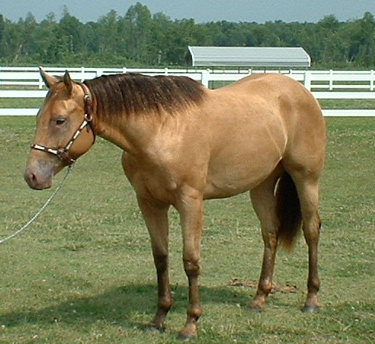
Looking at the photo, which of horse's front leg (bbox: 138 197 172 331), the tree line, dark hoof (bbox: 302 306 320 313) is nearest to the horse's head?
horse's front leg (bbox: 138 197 172 331)

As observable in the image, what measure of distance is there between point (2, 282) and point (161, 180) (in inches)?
89.6

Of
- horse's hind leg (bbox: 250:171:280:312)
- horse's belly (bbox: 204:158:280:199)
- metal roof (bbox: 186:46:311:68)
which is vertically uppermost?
horse's belly (bbox: 204:158:280:199)

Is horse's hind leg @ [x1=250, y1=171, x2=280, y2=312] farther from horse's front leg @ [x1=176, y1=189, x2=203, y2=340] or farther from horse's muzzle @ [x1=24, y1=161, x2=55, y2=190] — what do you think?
horse's muzzle @ [x1=24, y1=161, x2=55, y2=190]

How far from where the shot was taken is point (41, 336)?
524 centimetres

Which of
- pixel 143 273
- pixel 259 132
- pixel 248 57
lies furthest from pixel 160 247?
pixel 248 57

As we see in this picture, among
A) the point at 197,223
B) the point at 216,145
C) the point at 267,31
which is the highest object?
the point at 216,145

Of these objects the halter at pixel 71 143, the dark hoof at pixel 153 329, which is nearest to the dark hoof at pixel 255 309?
the dark hoof at pixel 153 329

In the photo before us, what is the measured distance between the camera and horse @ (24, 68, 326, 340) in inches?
188

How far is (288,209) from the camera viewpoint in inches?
247

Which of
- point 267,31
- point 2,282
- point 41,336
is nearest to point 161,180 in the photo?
point 41,336

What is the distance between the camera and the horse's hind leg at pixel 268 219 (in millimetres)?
6129

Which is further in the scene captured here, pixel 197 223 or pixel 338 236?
pixel 338 236

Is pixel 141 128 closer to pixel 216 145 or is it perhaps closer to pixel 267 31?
pixel 216 145

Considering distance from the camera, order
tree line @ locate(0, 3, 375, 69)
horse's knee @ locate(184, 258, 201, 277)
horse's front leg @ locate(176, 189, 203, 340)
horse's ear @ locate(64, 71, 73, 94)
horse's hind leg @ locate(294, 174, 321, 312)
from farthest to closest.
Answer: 1. tree line @ locate(0, 3, 375, 69)
2. horse's hind leg @ locate(294, 174, 321, 312)
3. horse's knee @ locate(184, 258, 201, 277)
4. horse's front leg @ locate(176, 189, 203, 340)
5. horse's ear @ locate(64, 71, 73, 94)
